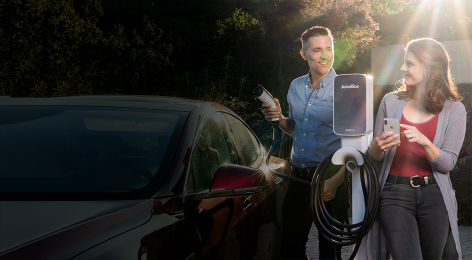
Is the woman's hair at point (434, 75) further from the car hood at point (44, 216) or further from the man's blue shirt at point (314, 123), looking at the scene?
the car hood at point (44, 216)

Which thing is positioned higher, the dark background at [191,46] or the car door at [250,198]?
the dark background at [191,46]

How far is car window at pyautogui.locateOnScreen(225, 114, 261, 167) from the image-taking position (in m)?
4.48

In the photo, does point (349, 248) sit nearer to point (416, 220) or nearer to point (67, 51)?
point (416, 220)

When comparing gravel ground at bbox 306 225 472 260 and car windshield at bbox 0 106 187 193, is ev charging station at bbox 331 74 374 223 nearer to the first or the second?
car windshield at bbox 0 106 187 193

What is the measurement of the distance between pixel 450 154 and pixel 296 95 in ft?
4.84

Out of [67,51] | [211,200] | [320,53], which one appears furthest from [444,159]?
[67,51]

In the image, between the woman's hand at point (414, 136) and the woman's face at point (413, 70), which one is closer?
the woman's hand at point (414, 136)

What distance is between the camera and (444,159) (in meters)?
3.29

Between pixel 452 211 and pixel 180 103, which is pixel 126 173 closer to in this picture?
pixel 180 103

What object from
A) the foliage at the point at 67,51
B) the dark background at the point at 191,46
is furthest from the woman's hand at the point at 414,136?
the foliage at the point at 67,51

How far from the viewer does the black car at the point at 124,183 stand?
2.57 meters

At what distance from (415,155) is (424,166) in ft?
0.22

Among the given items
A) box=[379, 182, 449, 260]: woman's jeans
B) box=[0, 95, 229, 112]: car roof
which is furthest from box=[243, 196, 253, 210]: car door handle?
box=[379, 182, 449, 260]: woman's jeans

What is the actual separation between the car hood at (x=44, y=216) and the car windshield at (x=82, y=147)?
0.22 metres
